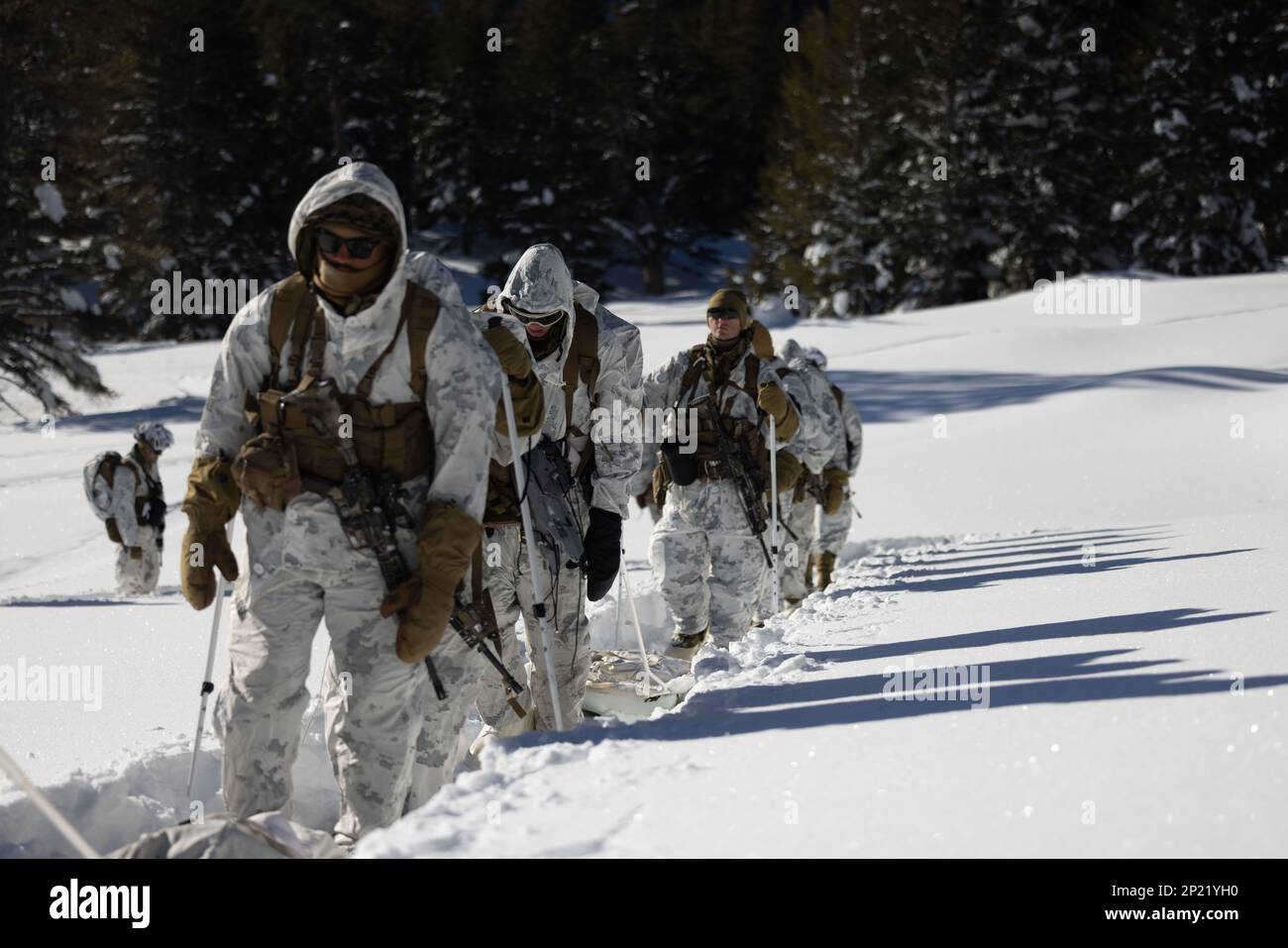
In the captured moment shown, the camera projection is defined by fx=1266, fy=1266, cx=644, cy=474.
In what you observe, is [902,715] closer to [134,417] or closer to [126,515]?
[126,515]

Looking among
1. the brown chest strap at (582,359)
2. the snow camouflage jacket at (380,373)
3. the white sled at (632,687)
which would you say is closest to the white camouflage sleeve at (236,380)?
the snow camouflage jacket at (380,373)

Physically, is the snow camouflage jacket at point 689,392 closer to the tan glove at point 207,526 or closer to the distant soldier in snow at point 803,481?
the distant soldier in snow at point 803,481

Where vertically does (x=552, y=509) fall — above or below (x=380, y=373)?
below

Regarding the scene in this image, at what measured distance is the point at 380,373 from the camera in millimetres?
3762

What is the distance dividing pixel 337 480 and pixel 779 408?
13.3ft

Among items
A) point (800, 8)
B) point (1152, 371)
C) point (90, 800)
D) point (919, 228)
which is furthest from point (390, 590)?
point (800, 8)

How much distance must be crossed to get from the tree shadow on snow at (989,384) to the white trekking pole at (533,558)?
47.6 feet

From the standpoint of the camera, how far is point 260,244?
A: 3988cm

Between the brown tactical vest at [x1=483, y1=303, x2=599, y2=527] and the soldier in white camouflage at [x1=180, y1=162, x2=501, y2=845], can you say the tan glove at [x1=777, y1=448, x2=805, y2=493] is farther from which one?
the soldier in white camouflage at [x1=180, y1=162, x2=501, y2=845]

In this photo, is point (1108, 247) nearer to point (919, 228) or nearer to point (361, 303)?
point (919, 228)

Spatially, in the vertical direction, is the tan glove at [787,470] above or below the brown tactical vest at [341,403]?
below

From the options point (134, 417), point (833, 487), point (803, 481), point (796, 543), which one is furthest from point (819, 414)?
point (134, 417)

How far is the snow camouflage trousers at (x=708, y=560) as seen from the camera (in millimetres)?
7555
